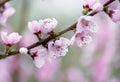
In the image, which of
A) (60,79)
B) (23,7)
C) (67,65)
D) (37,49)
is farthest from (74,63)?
(37,49)

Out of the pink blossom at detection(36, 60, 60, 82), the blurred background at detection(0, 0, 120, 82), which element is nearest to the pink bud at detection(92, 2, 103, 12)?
the blurred background at detection(0, 0, 120, 82)

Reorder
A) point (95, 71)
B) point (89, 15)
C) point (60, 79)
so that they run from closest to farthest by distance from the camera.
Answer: point (89, 15)
point (95, 71)
point (60, 79)

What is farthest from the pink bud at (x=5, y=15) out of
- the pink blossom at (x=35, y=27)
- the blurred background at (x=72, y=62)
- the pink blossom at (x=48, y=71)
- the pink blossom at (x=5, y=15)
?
the pink blossom at (x=48, y=71)

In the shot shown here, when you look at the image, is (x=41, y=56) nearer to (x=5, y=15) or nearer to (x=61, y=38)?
(x=61, y=38)

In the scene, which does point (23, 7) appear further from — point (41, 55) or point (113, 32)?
point (41, 55)

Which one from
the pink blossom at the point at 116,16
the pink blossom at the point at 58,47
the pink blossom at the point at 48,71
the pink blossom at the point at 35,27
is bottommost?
the pink blossom at the point at 48,71

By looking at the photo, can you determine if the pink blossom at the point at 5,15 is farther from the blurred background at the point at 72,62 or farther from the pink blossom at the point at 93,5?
the blurred background at the point at 72,62

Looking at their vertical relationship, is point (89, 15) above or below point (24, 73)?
above
